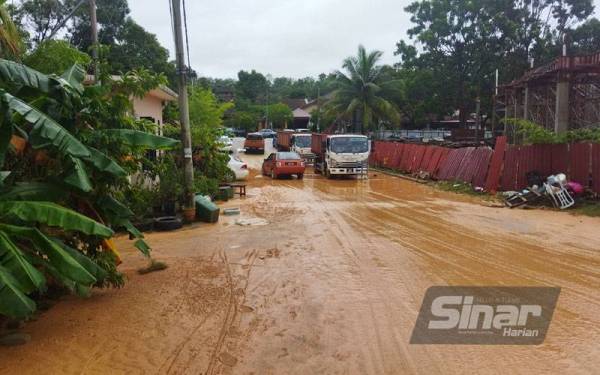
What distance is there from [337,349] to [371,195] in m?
14.1

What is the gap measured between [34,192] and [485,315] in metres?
5.41

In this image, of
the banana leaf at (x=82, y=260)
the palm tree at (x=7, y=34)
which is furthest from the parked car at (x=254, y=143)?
the banana leaf at (x=82, y=260)

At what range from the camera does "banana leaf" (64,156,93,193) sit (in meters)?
5.57

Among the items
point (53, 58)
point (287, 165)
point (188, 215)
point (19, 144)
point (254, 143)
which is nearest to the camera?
point (19, 144)

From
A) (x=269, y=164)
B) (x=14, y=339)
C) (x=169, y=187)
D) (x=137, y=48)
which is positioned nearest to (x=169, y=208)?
(x=169, y=187)

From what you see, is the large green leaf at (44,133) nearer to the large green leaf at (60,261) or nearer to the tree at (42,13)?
the large green leaf at (60,261)

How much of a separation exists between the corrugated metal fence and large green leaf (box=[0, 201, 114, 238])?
48.2 feet

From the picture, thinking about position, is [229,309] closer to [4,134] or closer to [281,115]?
[4,134]

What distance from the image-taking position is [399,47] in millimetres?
48562

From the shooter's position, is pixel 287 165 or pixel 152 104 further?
pixel 287 165

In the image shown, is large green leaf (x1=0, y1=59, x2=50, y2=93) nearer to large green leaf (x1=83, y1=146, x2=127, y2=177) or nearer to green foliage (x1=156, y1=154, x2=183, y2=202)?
large green leaf (x1=83, y1=146, x2=127, y2=177)

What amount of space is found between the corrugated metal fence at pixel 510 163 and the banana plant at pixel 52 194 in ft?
→ 44.0

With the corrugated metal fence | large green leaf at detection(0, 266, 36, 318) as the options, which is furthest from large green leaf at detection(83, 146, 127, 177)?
the corrugated metal fence

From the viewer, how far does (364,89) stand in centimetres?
4338
